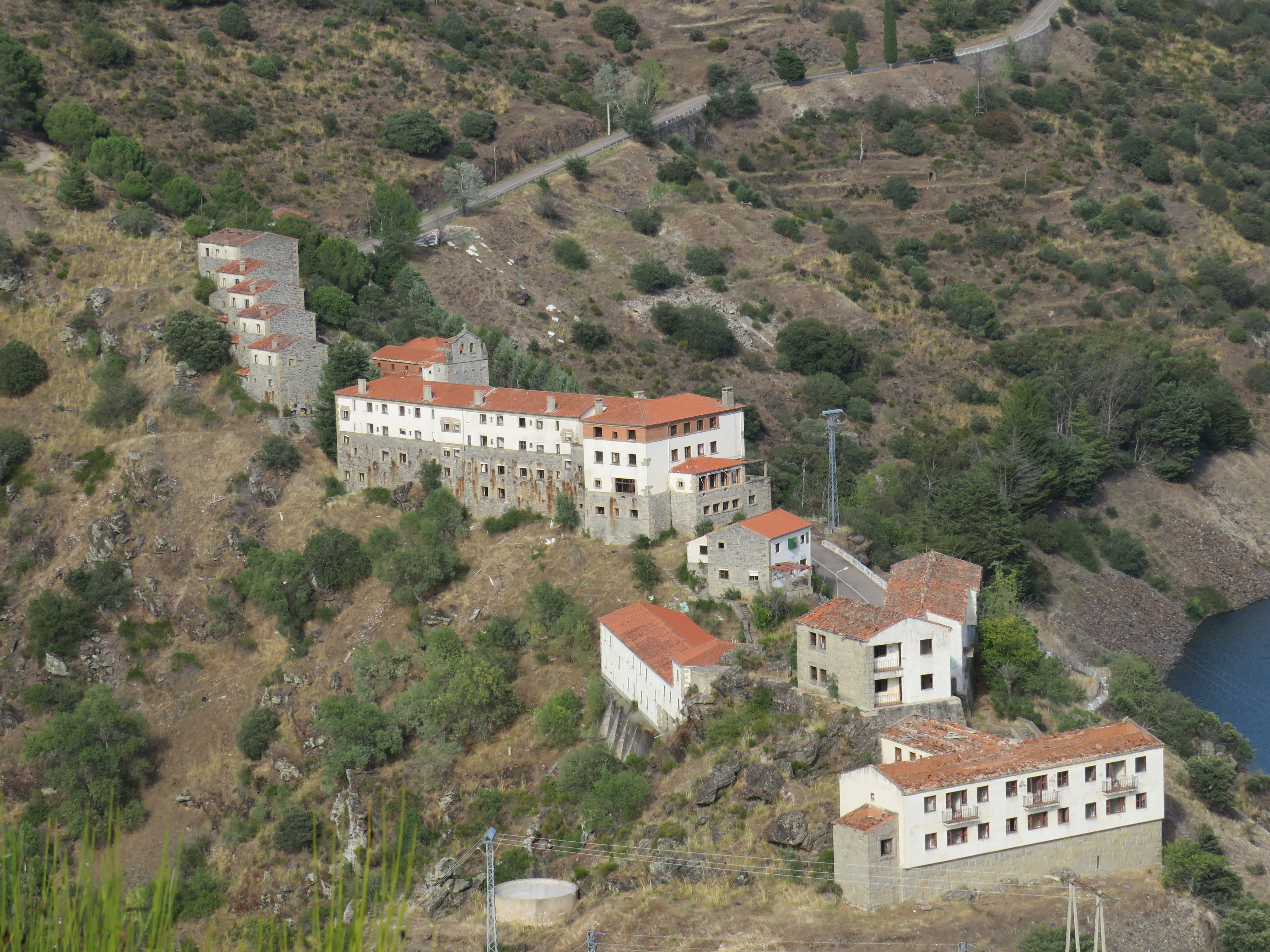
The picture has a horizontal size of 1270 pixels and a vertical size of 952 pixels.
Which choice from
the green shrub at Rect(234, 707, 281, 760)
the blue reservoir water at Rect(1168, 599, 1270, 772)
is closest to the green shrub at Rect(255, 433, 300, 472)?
the green shrub at Rect(234, 707, 281, 760)

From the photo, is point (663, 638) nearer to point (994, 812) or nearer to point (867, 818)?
point (867, 818)

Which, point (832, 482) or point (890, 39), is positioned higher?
point (890, 39)

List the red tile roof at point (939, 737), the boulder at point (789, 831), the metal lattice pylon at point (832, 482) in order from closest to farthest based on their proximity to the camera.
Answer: the red tile roof at point (939, 737), the boulder at point (789, 831), the metal lattice pylon at point (832, 482)

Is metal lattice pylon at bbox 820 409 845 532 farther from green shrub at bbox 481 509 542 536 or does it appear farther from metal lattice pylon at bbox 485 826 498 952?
metal lattice pylon at bbox 485 826 498 952

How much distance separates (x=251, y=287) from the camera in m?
94.6

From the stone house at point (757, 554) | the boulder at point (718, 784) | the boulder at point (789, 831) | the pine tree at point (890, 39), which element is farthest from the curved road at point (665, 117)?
the boulder at point (789, 831)

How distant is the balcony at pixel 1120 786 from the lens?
162ft

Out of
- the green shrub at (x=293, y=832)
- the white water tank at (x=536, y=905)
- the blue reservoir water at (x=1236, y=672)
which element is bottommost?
the blue reservoir water at (x=1236, y=672)

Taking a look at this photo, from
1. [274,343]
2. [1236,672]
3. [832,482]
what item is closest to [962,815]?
[832,482]

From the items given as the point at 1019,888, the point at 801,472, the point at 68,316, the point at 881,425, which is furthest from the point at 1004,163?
the point at 1019,888

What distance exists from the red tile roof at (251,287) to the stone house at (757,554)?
41.8m

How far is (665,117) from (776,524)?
96075mm

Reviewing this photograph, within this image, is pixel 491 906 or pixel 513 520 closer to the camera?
pixel 491 906

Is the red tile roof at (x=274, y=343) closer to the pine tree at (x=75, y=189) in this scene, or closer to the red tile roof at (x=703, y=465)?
the pine tree at (x=75, y=189)
